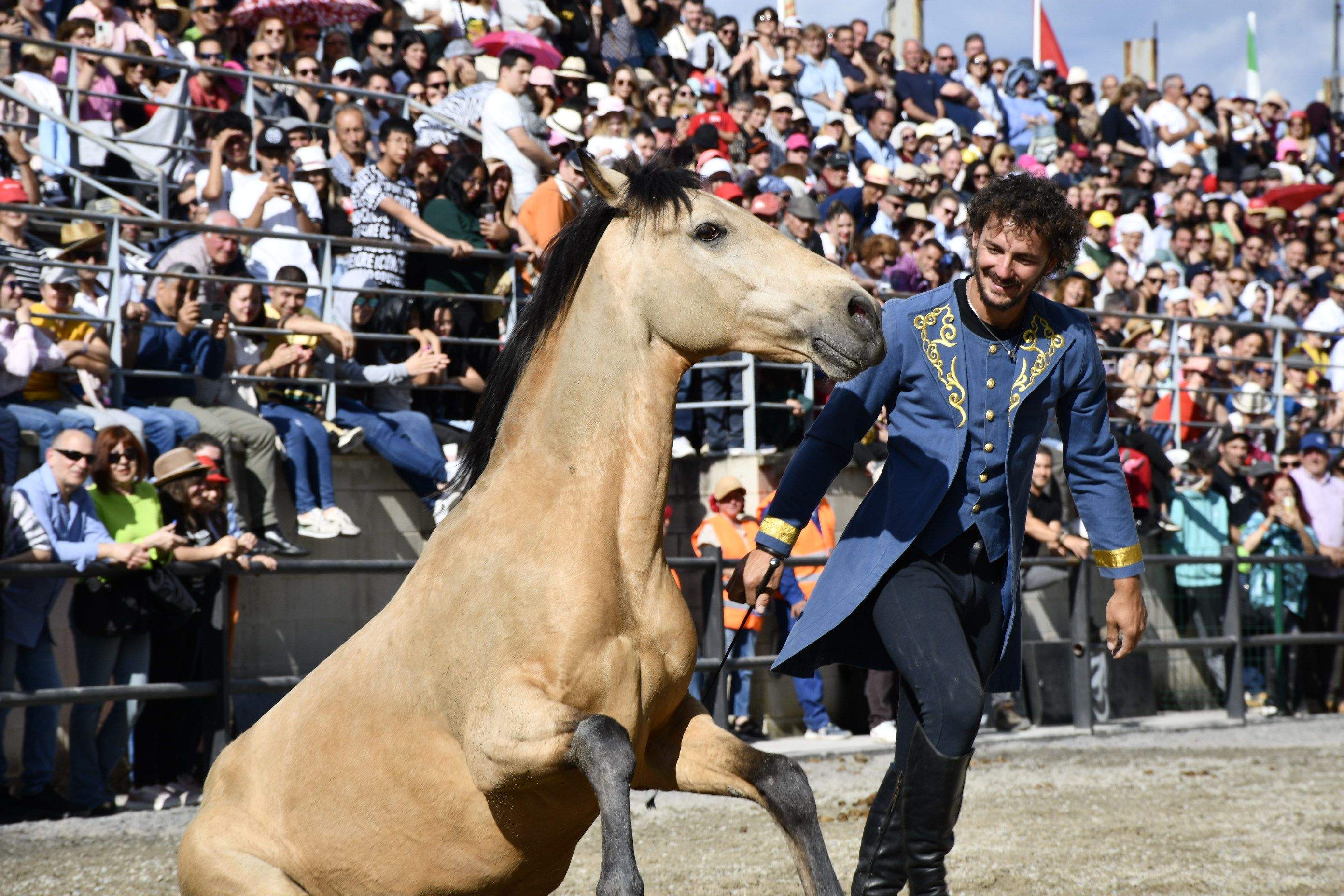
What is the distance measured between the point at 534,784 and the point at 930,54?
15032mm

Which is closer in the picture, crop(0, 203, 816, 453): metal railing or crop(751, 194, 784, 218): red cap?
crop(0, 203, 816, 453): metal railing

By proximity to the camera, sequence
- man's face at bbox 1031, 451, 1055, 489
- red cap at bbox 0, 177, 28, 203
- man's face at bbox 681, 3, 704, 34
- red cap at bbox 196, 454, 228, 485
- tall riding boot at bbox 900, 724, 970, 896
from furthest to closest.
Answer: man's face at bbox 681, 3, 704, 34 → man's face at bbox 1031, 451, 1055, 489 → red cap at bbox 0, 177, 28, 203 → red cap at bbox 196, 454, 228, 485 → tall riding boot at bbox 900, 724, 970, 896

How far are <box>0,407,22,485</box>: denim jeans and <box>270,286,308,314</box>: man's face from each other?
195 centimetres

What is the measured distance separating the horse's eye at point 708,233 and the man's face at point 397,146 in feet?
19.8

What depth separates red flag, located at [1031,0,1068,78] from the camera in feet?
67.1

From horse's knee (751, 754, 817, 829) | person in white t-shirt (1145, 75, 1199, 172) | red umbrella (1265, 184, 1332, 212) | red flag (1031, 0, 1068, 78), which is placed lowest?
horse's knee (751, 754, 817, 829)

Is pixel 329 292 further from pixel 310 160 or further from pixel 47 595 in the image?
pixel 47 595

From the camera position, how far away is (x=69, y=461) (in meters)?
6.38

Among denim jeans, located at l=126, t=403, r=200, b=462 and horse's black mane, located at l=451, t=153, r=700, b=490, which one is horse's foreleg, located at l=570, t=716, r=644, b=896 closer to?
horse's black mane, located at l=451, t=153, r=700, b=490

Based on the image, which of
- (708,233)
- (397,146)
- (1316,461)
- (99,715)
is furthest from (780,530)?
(1316,461)

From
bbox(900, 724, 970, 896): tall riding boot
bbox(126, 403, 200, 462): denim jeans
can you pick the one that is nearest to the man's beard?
bbox(900, 724, 970, 896): tall riding boot

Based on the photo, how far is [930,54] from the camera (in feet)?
55.3

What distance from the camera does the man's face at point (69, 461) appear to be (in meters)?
6.38

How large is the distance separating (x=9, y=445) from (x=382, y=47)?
5.86 meters
